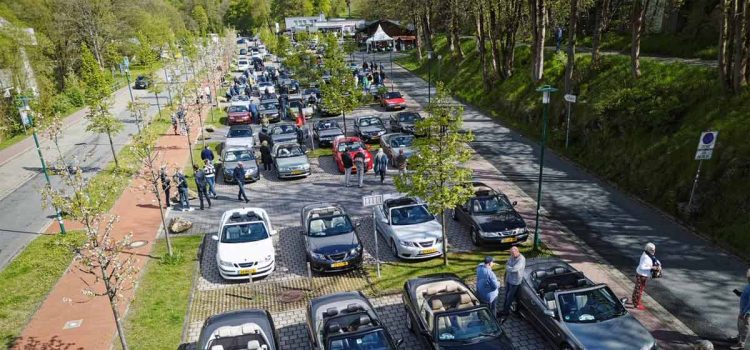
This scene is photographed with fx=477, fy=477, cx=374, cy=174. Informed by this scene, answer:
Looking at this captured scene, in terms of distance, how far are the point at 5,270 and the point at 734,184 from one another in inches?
898

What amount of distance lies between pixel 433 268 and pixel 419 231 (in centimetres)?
124

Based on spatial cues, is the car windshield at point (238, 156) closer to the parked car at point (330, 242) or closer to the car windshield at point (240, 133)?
the car windshield at point (240, 133)

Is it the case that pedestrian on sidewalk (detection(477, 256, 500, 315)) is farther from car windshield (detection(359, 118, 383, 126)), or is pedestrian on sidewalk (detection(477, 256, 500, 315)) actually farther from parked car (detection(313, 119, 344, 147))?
car windshield (detection(359, 118, 383, 126))

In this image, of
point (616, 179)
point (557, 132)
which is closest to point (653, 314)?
point (616, 179)

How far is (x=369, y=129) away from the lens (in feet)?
90.2

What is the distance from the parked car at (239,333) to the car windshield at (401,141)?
1479cm

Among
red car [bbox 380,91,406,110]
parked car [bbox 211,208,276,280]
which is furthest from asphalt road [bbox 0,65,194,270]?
red car [bbox 380,91,406,110]

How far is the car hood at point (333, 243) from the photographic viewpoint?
13.8 metres

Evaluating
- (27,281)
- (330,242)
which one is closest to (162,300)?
(330,242)

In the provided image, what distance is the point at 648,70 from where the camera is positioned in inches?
853

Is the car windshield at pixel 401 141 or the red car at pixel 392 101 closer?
the car windshield at pixel 401 141

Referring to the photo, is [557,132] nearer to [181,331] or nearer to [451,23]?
[181,331]

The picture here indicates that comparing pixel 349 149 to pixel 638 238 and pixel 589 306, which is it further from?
pixel 589 306

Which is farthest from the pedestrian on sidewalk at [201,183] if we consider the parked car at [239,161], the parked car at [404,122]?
the parked car at [404,122]
